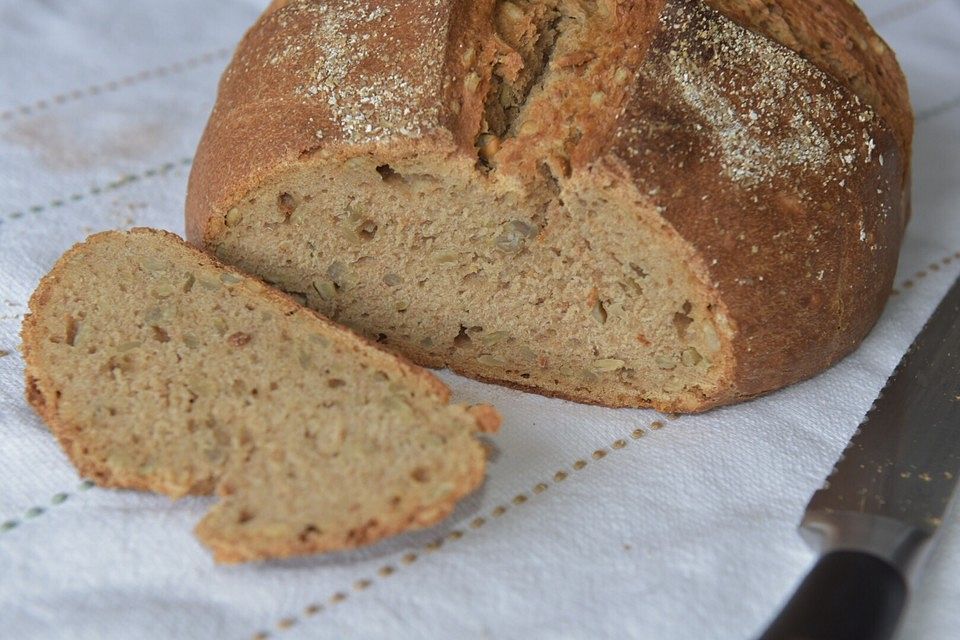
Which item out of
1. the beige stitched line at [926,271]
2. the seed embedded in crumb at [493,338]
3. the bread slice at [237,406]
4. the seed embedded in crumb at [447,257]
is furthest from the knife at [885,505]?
the seed embedded in crumb at [447,257]

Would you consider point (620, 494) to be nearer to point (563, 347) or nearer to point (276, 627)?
point (563, 347)

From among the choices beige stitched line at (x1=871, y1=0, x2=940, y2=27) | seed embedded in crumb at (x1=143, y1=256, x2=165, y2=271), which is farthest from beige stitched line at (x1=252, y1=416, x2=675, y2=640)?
beige stitched line at (x1=871, y1=0, x2=940, y2=27)

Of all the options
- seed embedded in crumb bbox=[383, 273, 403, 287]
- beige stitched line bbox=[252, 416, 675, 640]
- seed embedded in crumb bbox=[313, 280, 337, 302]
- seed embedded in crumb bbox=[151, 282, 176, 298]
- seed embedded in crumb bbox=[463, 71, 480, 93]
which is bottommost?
beige stitched line bbox=[252, 416, 675, 640]

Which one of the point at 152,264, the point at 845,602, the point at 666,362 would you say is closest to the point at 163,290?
the point at 152,264

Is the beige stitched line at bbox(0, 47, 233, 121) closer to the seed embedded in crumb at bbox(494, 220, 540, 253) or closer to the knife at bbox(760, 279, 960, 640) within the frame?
the seed embedded in crumb at bbox(494, 220, 540, 253)

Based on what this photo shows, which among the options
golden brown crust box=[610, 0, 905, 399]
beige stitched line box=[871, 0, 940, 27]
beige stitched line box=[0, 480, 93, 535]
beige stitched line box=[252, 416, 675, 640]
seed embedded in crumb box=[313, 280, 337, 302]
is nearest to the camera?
beige stitched line box=[252, 416, 675, 640]

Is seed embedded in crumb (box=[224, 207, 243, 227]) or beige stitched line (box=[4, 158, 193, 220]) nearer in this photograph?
seed embedded in crumb (box=[224, 207, 243, 227])

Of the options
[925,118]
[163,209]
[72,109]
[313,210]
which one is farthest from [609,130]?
[72,109]

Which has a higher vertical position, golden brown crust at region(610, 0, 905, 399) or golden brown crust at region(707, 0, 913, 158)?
golden brown crust at region(707, 0, 913, 158)
